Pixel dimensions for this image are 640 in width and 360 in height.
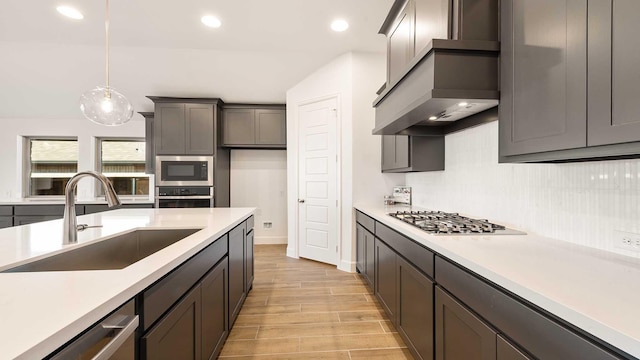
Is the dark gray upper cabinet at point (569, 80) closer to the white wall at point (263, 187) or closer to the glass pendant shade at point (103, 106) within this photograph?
the glass pendant shade at point (103, 106)

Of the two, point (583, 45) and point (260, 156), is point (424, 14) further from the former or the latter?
point (260, 156)

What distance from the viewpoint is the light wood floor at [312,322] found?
5.96ft

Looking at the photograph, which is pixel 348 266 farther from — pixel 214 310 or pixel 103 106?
pixel 103 106

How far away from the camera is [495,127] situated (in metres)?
1.79

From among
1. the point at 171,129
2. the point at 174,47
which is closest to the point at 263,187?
the point at 171,129

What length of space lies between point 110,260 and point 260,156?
346 centimetres

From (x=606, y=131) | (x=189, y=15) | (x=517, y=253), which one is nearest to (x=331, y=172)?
(x=189, y=15)

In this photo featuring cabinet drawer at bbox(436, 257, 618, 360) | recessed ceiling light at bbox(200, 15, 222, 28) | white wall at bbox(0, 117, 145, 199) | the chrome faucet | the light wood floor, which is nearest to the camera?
cabinet drawer at bbox(436, 257, 618, 360)

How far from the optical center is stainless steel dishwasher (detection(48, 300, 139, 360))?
563mm

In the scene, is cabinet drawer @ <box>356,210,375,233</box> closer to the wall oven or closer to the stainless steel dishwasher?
the stainless steel dishwasher

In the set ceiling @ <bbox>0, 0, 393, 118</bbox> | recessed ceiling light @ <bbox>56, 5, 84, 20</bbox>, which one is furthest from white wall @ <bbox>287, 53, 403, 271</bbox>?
recessed ceiling light @ <bbox>56, 5, 84, 20</bbox>

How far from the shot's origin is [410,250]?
1616mm

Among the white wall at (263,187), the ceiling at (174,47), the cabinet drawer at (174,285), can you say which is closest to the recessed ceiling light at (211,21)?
the ceiling at (174,47)

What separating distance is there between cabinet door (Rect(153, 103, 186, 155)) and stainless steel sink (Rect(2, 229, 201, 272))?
2808mm
